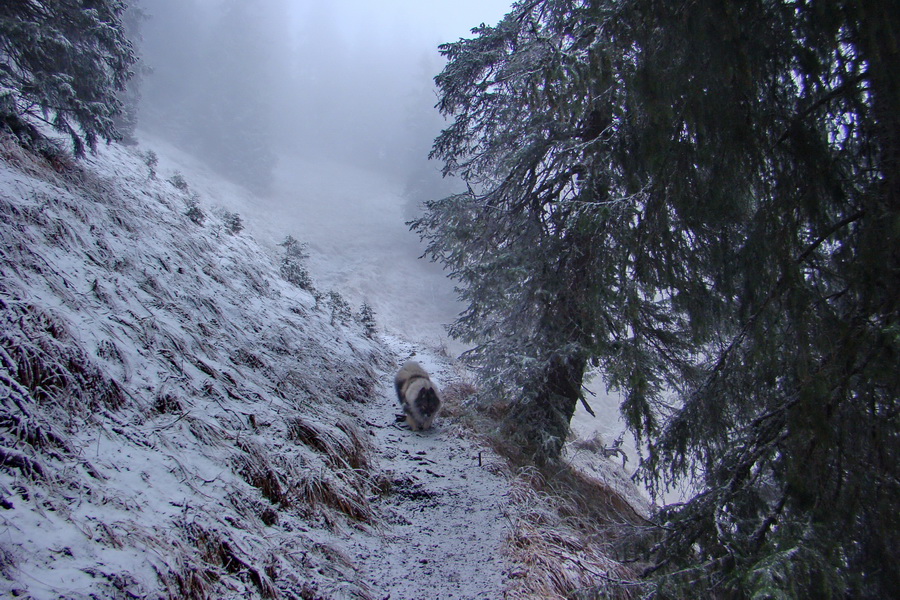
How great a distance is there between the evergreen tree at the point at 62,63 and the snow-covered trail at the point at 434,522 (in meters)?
6.04

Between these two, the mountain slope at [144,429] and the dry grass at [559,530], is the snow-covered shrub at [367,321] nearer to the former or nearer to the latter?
the dry grass at [559,530]

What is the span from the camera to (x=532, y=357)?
5.39 metres

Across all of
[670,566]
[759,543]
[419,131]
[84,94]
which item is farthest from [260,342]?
[419,131]

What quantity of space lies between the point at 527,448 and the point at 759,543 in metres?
4.05

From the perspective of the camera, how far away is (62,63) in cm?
580

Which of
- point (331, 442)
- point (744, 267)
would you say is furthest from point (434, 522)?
point (744, 267)

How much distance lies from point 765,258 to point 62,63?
8741 mm

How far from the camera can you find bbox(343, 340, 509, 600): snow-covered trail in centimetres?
307

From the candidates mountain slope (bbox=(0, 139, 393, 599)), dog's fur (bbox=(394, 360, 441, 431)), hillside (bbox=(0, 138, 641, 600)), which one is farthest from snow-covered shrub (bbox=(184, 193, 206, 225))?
dog's fur (bbox=(394, 360, 441, 431))

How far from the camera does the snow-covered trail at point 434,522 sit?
121 inches

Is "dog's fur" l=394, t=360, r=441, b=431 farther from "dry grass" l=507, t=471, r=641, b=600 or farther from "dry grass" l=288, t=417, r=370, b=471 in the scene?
"dry grass" l=507, t=471, r=641, b=600

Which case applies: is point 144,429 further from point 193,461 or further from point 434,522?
point 434,522

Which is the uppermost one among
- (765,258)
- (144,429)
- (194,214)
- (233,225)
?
(233,225)

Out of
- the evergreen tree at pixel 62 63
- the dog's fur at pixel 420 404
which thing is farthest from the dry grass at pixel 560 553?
the evergreen tree at pixel 62 63
